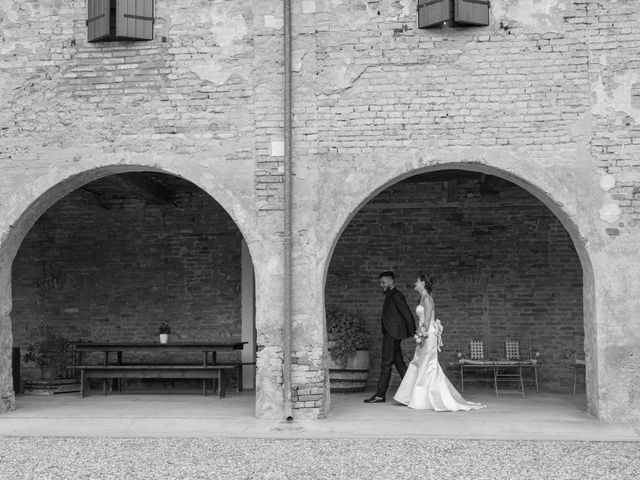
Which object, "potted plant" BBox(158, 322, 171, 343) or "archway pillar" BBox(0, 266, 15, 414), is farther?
"potted plant" BBox(158, 322, 171, 343)

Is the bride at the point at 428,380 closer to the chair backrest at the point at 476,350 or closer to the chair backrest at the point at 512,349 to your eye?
the chair backrest at the point at 476,350

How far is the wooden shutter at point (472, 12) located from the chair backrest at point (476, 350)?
4.89 meters

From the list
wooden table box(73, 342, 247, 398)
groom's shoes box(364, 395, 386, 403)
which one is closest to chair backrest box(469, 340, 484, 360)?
groom's shoes box(364, 395, 386, 403)

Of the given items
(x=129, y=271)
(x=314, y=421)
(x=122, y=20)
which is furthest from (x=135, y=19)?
(x=314, y=421)

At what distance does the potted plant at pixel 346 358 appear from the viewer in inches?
453

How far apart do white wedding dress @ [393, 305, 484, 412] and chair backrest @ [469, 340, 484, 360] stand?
216 centimetres

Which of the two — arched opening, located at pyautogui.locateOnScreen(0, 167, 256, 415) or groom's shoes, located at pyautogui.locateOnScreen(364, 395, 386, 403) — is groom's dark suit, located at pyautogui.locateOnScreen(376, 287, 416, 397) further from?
arched opening, located at pyautogui.locateOnScreen(0, 167, 256, 415)

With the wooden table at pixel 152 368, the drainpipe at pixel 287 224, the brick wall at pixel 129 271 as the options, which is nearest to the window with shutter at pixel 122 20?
the drainpipe at pixel 287 224

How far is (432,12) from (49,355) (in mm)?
7001

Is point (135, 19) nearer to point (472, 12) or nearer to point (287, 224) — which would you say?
point (287, 224)

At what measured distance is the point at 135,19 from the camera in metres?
9.38

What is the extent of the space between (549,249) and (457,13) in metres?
4.55

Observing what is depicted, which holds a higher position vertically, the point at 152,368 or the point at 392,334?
the point at 392,334

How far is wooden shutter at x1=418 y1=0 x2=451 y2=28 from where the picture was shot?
9.03 m
